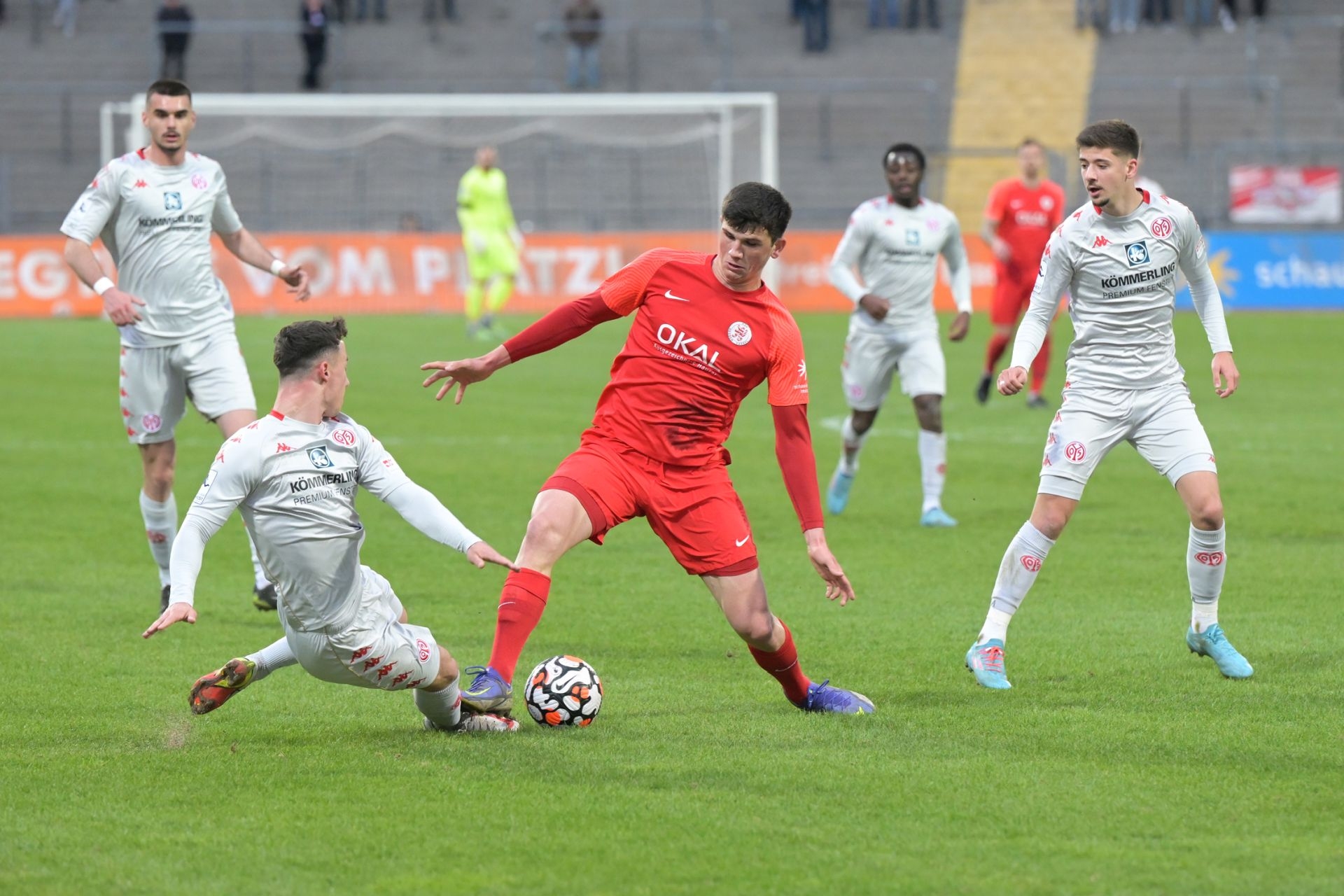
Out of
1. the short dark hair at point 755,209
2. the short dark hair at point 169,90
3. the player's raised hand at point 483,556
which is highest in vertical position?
the short dark hair at point 169,90

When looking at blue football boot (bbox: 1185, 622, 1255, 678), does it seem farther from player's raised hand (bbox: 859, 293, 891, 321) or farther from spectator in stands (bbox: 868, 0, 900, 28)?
spectator in stands (bbox: 868, 0, 900, 28)

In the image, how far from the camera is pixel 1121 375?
744 centimetres

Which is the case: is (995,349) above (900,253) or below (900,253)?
below

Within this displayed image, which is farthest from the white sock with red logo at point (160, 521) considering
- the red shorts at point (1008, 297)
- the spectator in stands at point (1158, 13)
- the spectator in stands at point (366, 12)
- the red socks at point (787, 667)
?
the spectator in stands at point (1158, 13)

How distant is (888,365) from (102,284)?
5606mm

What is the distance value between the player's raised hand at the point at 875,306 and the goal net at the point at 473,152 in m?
18.5

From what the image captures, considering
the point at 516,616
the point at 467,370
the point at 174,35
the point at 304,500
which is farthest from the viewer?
the point at 174,35

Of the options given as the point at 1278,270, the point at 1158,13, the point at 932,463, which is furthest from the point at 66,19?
the point at 932,463

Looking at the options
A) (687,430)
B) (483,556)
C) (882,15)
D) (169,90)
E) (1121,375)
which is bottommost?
(483,556)

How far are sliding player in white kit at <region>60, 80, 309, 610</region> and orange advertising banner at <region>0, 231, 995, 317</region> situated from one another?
64.0 ft

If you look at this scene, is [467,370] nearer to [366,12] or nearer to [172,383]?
[172,383]

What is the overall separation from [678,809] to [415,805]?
815mm

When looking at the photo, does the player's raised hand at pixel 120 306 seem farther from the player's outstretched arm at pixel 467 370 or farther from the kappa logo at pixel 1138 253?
the kappa logo at pixel 1138 253

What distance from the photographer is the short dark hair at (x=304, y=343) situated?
5.84 metres
